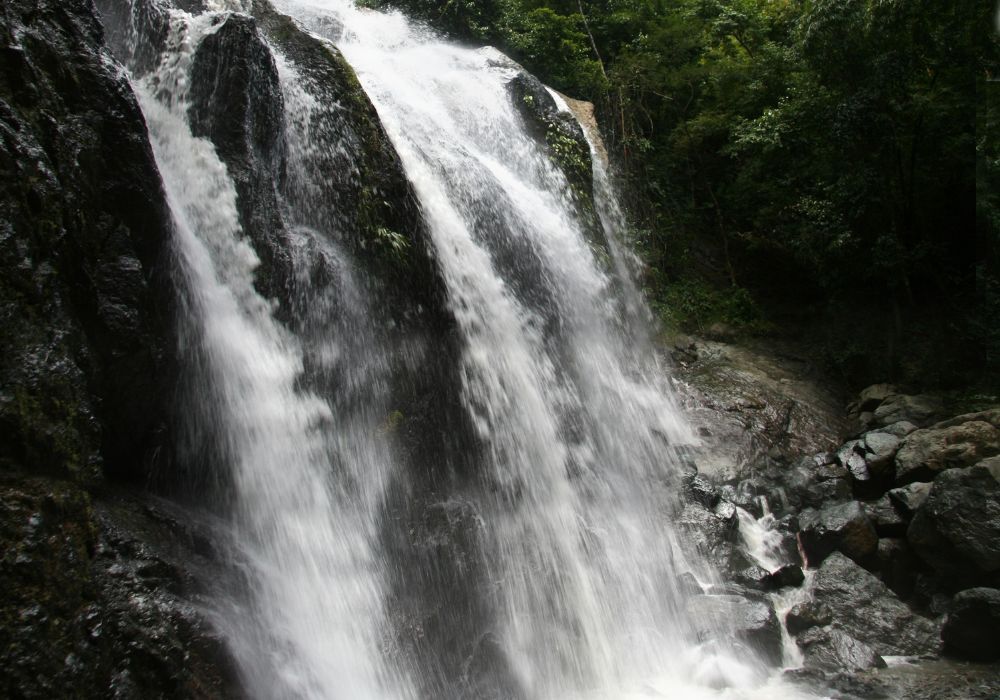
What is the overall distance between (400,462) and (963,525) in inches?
226

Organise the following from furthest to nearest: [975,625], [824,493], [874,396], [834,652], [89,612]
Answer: [874,396] < [824,493] < [834,652] < [975,625] < [89,612]

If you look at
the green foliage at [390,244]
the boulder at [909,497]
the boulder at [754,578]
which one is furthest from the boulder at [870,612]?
the green foliage at [390,244]

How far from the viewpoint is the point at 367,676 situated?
16.7 feet

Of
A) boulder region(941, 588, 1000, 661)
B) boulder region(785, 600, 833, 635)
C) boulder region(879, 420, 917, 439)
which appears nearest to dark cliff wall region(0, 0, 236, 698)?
boulder region(785, 600, 833, 635)

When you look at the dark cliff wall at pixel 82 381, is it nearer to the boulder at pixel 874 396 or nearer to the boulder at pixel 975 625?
the boulder at pixel 975 625

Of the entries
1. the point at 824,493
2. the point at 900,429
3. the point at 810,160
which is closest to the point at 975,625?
the point at 824,493

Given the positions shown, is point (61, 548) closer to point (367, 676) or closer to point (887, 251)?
point (367, 676)

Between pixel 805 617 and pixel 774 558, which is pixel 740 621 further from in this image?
pixel 774 558

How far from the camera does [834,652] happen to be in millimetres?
6414

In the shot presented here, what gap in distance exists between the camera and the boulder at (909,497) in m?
7.59

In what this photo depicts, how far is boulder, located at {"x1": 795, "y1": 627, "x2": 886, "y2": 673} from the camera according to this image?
20.6 ft

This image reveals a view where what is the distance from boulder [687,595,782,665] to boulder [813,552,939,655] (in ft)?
2.62

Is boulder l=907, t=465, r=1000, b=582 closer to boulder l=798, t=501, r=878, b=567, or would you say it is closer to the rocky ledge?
the rocky ledge

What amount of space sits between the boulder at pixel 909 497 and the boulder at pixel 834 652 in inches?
73.8
